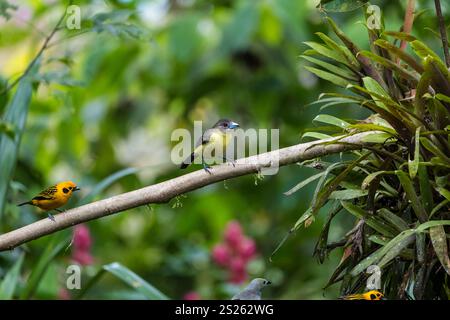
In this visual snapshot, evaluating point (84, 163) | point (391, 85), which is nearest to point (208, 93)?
point (84, 163)

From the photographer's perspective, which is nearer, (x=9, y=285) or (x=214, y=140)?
(x=214, y=140)

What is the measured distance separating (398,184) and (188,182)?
605 mm

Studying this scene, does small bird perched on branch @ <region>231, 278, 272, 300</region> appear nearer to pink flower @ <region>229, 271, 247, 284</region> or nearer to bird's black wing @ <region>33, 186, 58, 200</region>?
bird's black wing @ <region>33, 186, 58, 200</region>

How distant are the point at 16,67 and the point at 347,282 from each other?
4249 mm

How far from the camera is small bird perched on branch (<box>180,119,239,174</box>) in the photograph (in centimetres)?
266

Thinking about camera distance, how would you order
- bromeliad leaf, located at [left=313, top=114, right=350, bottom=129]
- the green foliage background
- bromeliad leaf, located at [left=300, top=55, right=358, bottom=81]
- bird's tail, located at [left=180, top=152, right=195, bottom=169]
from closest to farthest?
1. bromeliad leaf, located at [left=313, top=114, right=350, bottom=129]
2. bromeliad leaf, located at [left=300, top=55, right=358, bottom=81]
3. bird's tail, located at [left=180, top=152, right=195, bottom=169]
4. the green foliage background

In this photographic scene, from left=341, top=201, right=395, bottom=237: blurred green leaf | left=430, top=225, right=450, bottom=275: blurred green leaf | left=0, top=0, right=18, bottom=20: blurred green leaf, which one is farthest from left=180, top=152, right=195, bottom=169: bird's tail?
left=0, top=0, right=18, bottom=20: blurred green leaf

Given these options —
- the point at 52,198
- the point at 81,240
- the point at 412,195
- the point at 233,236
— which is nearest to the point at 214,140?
the point at 52,198

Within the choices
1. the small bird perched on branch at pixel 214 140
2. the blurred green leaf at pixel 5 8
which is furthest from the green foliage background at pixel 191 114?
the small bird perched on branch at pixel 214 140

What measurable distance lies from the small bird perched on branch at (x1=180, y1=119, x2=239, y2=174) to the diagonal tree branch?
0.33 metres

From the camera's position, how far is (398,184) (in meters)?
2.33

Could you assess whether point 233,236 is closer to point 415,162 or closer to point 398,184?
point 398,184

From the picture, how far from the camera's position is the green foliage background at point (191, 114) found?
471cm

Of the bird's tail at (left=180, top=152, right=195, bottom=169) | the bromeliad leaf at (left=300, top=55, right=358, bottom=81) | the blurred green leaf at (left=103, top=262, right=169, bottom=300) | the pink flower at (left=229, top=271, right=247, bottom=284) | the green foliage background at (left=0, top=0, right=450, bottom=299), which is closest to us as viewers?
the bromeliad leaf at (left=300, top=55, right=358, bottom=81)
